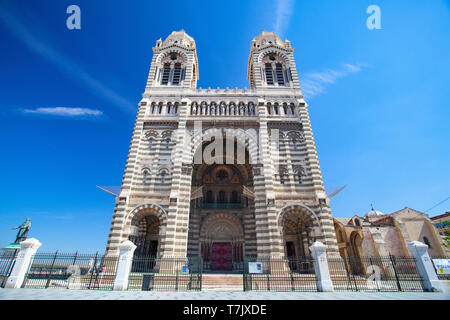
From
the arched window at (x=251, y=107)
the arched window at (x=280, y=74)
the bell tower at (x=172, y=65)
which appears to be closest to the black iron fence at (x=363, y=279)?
the arched window at (x=251, y=107)

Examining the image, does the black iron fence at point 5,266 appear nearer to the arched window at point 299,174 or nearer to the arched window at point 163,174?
the arched window at point 163,174

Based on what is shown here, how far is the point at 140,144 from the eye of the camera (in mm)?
18297

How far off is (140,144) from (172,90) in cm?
649

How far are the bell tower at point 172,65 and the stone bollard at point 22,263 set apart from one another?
15191 millimetres

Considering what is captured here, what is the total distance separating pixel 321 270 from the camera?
10.2m

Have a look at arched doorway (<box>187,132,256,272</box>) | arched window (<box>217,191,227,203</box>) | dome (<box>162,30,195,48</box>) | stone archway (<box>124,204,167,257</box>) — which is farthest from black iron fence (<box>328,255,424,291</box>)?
dome (<box>162,30,195,48</box>)

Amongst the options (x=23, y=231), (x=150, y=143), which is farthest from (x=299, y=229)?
(x=23, y=231)

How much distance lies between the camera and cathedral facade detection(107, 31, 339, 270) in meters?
15.7

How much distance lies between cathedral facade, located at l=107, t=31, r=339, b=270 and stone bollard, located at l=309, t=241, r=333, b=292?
4.24m

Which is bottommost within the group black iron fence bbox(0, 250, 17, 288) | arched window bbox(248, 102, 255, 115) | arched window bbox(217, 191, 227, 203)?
black iron fence bbox(0, 250, 17, 288)

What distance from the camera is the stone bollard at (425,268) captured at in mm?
9922

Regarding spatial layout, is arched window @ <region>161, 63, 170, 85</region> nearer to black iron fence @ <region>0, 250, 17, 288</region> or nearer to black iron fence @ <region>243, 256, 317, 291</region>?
black iron fence @ <region>0, 250, 17, 288</region>
